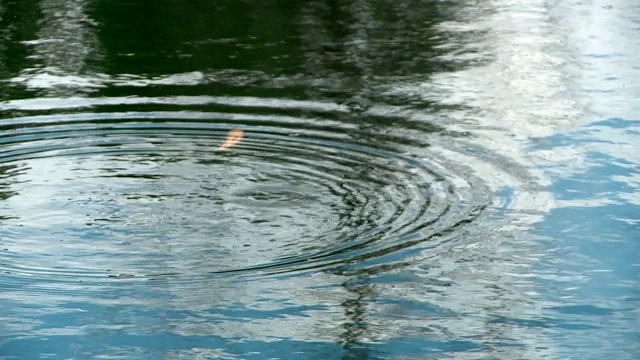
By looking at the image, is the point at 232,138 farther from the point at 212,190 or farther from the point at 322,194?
the point at 322,194

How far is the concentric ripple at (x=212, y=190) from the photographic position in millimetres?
6969

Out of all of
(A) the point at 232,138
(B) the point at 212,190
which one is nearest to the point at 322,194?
(B) the point at 212,190

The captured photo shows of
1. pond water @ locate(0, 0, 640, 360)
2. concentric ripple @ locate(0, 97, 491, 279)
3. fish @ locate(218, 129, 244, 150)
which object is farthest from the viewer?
fish @ locate(218, 129, 244, 150)

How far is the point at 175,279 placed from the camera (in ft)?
21.6

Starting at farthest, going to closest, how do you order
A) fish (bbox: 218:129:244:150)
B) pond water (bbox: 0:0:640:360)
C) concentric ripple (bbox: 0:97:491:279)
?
fish (bbox: 218:129:244:150) < concentric ripple (bbox: 0:97:491:279) < pond water (bbox: 0:0:640:360)

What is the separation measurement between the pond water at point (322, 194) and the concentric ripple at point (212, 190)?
22 millimetres

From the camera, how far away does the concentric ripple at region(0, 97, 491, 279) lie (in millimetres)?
6969

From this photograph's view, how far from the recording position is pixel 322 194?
7.96 metres

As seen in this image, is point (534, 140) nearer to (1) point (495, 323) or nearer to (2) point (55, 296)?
(1) point (495, 323)

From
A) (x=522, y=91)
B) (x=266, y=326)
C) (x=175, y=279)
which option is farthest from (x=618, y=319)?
(x=522, y=91)

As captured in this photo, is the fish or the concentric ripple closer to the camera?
the concentric ripple

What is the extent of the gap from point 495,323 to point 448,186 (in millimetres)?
2078

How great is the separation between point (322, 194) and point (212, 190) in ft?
2.36

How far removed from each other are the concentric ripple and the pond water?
22 mm
